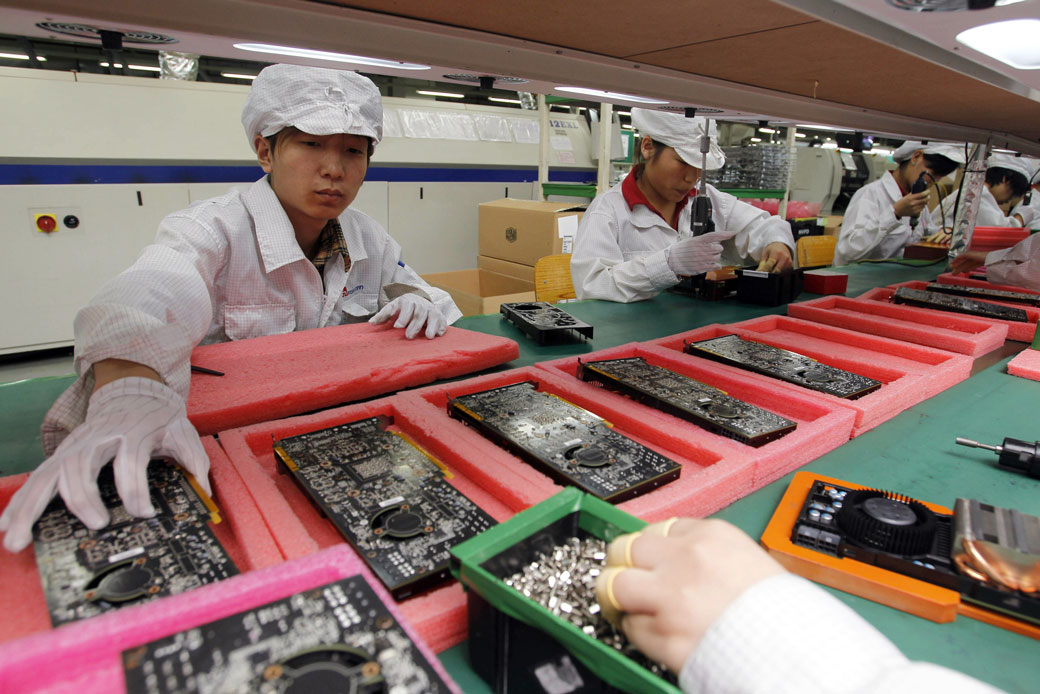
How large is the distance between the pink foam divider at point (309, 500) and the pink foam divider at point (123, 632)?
0.39 feet

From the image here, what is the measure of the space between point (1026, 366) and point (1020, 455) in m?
0.73

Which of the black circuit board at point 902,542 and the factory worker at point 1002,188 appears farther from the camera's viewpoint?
the factory worker at point 1002,188

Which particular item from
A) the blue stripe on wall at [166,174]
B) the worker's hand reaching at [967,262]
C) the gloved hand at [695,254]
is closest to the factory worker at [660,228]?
A: the gloved hand at [695,254]

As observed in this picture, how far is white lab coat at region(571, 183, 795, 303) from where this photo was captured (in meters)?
2.32

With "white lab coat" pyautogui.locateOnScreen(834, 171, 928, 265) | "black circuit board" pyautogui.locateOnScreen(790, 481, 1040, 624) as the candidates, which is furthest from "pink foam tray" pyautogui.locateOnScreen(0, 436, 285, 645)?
"white lab coat" pyautogui.locateOnScreen(834, 171, 928, 265)

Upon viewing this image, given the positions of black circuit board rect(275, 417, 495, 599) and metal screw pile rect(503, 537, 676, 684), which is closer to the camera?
metal screw pile rect(503, 537, 676, 684)

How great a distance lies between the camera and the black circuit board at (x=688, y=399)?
106cm

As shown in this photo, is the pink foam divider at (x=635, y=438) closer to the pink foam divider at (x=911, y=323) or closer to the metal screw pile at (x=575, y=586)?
the metal screw pile at (x=575, y=586)

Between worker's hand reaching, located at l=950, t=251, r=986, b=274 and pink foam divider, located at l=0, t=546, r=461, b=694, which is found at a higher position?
worker's hand reaching, located at l=950, t=251, r=986, b=274

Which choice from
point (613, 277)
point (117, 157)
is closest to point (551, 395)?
point (613, 277)

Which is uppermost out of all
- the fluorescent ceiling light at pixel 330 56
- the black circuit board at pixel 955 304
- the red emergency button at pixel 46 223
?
the fluorescent ceiling light at pixel 330 56

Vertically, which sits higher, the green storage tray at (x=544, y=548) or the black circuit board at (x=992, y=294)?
the black circuit board at (x=992, y=294)

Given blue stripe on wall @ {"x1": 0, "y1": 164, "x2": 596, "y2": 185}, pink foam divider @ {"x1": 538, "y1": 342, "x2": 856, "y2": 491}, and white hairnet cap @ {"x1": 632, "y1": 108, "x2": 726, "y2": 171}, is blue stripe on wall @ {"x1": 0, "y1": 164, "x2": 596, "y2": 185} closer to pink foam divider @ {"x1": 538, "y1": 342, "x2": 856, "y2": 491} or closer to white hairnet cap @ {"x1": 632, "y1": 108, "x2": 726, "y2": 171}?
white hairnet cap @ {"x1": 632, "y1": 108, "x2": 726, "y2": 171}

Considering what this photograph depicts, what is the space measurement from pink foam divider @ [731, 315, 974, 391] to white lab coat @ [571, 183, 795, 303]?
0.56 m
